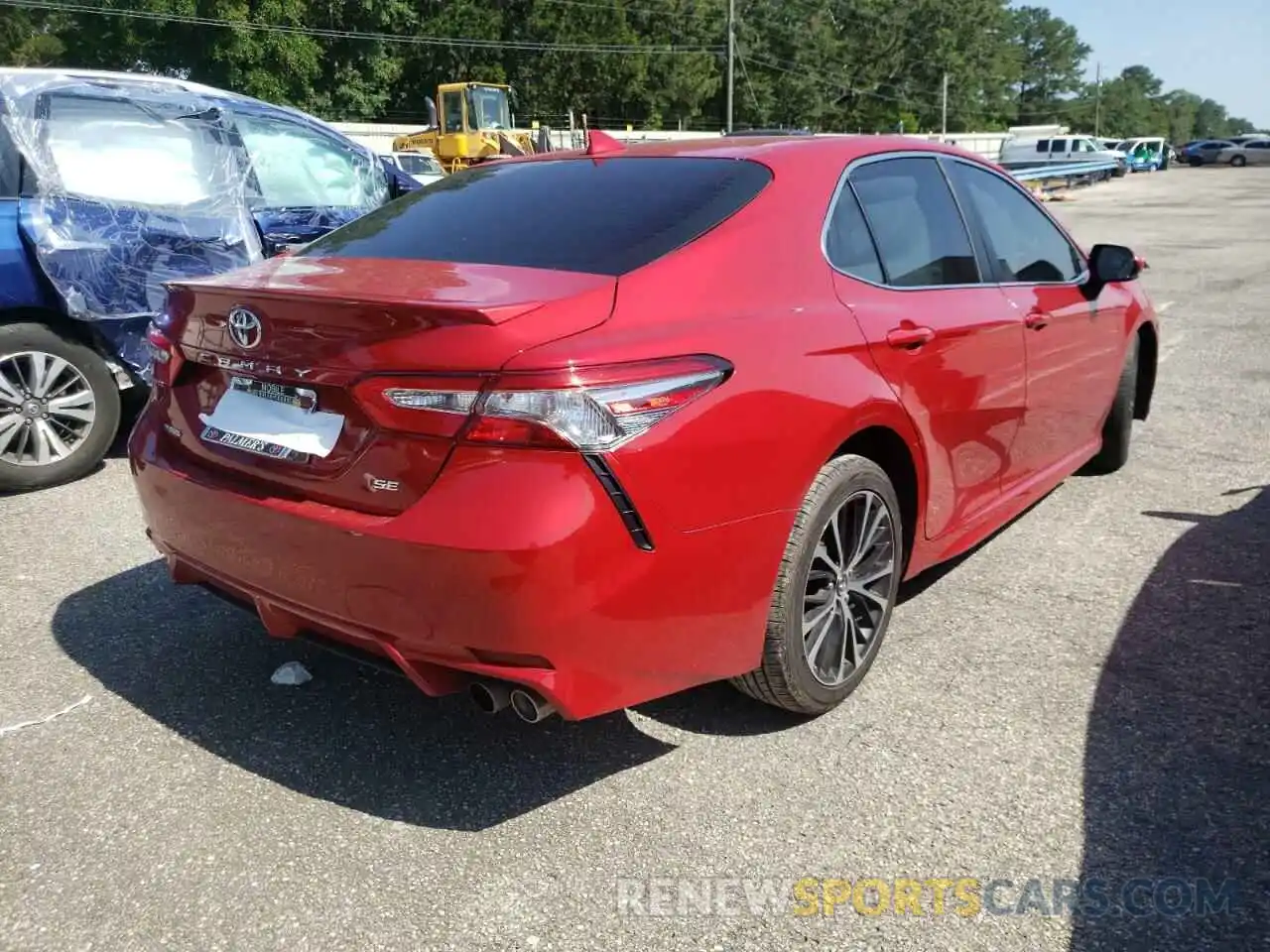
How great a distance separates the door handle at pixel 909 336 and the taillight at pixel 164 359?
80.2 inches

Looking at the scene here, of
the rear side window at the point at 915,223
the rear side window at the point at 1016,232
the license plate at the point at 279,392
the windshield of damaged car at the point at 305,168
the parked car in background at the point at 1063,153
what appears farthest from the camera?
the parked car in background at the point at 1063,153

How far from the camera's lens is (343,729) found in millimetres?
3033

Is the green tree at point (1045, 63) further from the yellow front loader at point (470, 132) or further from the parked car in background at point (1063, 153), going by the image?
the yellow front loader at point (470, 132)

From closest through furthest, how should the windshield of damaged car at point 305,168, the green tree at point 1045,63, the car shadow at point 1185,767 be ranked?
the car shadow at point 1185,767
the windshield of damaged car at point 305,168
the green tree at point 1045,63

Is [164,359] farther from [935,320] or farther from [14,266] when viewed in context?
[14,266]

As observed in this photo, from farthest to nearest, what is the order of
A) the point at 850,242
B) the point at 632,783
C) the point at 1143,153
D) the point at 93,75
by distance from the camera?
the point at 1143,153
the point at 93,75
the point at 850,242
the point at 632,783

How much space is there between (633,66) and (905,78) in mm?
35602

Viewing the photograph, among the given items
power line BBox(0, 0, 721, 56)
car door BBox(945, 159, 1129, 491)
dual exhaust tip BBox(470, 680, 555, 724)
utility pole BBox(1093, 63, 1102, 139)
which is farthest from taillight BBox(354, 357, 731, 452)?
utility pole BBox(1093, 63, 1102, 139)

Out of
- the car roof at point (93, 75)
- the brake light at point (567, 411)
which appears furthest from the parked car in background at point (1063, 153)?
the brake light at point (567, 411)

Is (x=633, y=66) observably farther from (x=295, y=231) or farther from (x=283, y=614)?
(x=283, y=614)

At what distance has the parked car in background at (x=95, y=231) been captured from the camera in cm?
507

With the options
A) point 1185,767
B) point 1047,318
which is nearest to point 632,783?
point 1185,767

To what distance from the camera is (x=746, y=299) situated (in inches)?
106

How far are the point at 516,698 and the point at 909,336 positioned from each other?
1632 millimetres
